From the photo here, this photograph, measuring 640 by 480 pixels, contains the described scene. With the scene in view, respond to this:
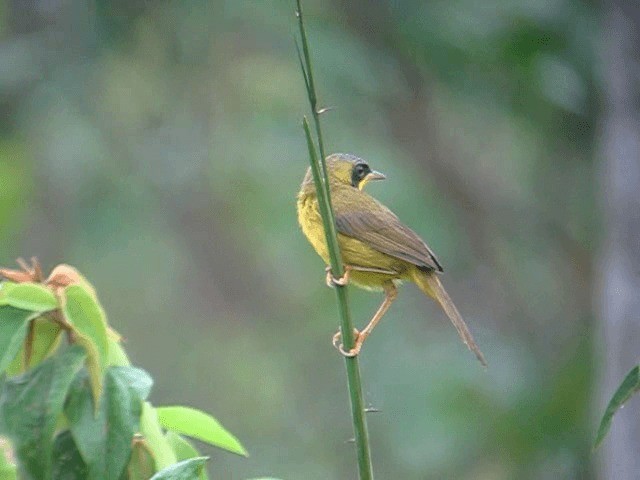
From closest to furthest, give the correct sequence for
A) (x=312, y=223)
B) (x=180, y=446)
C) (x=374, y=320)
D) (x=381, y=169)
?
(x=180, y=446) → (x=374, y=320) → (x=312, y=223) → (x=381, y=169)

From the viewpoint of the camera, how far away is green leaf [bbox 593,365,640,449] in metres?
1.45

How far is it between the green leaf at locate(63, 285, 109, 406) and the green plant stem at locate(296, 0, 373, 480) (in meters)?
0.38

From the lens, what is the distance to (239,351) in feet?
35.0

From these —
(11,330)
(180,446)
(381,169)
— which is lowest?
(381,169)

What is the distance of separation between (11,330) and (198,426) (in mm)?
290

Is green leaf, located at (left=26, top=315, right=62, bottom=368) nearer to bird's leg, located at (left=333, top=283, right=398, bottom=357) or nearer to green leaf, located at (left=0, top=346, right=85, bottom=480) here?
green leaf, located at (left=0, top=346, right=85, bottom=480)

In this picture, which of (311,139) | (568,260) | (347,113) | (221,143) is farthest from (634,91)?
(311,139)

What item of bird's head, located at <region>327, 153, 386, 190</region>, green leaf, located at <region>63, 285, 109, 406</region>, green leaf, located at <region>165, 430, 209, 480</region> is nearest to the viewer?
green leaf, located at <region>63, 285, 109, 406</region>

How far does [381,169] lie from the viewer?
296 inches

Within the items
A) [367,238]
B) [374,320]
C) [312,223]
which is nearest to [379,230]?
[367,238]

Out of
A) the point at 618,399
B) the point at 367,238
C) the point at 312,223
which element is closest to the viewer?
the point at 618,399

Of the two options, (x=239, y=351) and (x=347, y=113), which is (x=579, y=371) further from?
(x=239, y=351)

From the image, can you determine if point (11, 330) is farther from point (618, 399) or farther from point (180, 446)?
point (618, 399)

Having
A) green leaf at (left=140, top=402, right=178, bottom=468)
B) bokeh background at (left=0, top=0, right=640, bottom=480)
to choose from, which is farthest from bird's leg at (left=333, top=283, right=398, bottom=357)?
bokeh background at (left=0, top=0, right=640, bottom=480)
